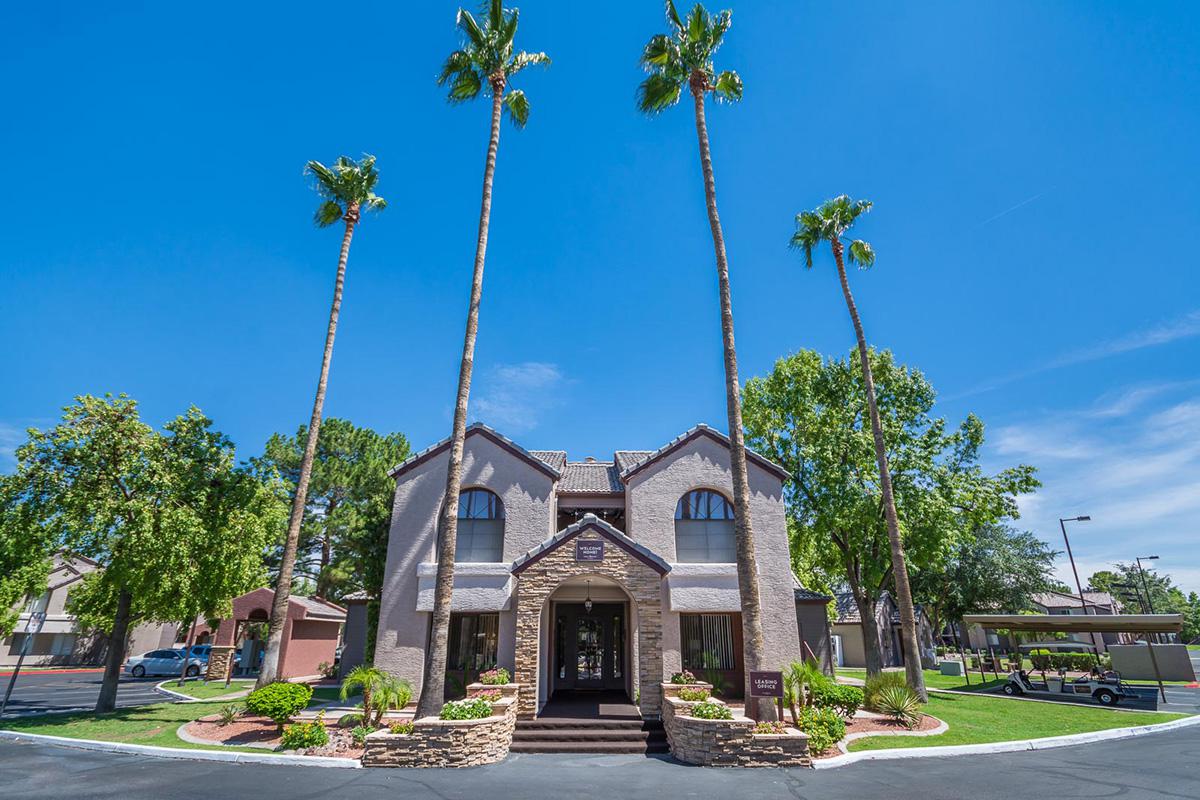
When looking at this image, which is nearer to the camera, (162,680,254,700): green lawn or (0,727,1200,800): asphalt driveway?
(0,727,1200,800): asphalt driveway

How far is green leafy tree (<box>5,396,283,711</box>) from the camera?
1631 cm

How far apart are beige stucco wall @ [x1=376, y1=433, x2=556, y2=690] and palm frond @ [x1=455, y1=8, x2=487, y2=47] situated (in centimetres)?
1236

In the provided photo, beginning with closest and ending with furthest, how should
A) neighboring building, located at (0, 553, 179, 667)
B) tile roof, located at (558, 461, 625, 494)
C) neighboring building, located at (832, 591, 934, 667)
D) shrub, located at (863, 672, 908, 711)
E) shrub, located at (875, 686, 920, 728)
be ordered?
shrub, located at (875, 686, 920, 728), shrub, located at (863, 672, 908, 711), tile roof, located at (558, 461, 625, 494), neighboring building, located at (0, 553, 179, 667), neighboring building, located at (832, 591, 934, 667)

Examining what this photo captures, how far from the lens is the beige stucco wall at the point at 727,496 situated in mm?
17922

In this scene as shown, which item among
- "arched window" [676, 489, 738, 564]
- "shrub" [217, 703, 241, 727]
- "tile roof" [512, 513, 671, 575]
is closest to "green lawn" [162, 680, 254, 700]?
"shrub" [217, 703, 241, 727]

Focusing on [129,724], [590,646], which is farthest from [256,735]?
[590,646]

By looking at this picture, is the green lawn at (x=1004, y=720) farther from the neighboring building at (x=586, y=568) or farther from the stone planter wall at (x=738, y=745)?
the neighboring building at (x=586, y=568)

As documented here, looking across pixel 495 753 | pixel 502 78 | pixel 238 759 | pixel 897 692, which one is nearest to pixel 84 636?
pixel 238 759

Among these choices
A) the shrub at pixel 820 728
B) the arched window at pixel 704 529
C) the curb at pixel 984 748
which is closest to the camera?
the curb at pixel 984 748

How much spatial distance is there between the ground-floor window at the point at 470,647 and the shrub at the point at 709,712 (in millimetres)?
6982

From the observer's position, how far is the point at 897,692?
49.7ft

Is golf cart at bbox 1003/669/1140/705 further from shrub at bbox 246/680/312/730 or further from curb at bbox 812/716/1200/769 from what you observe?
shrub at bbox 246/680/312/730

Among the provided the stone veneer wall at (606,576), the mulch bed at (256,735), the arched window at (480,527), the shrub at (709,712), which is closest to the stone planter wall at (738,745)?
the shrub at (709,712)

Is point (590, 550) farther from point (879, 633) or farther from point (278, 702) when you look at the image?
point (879, 633)
